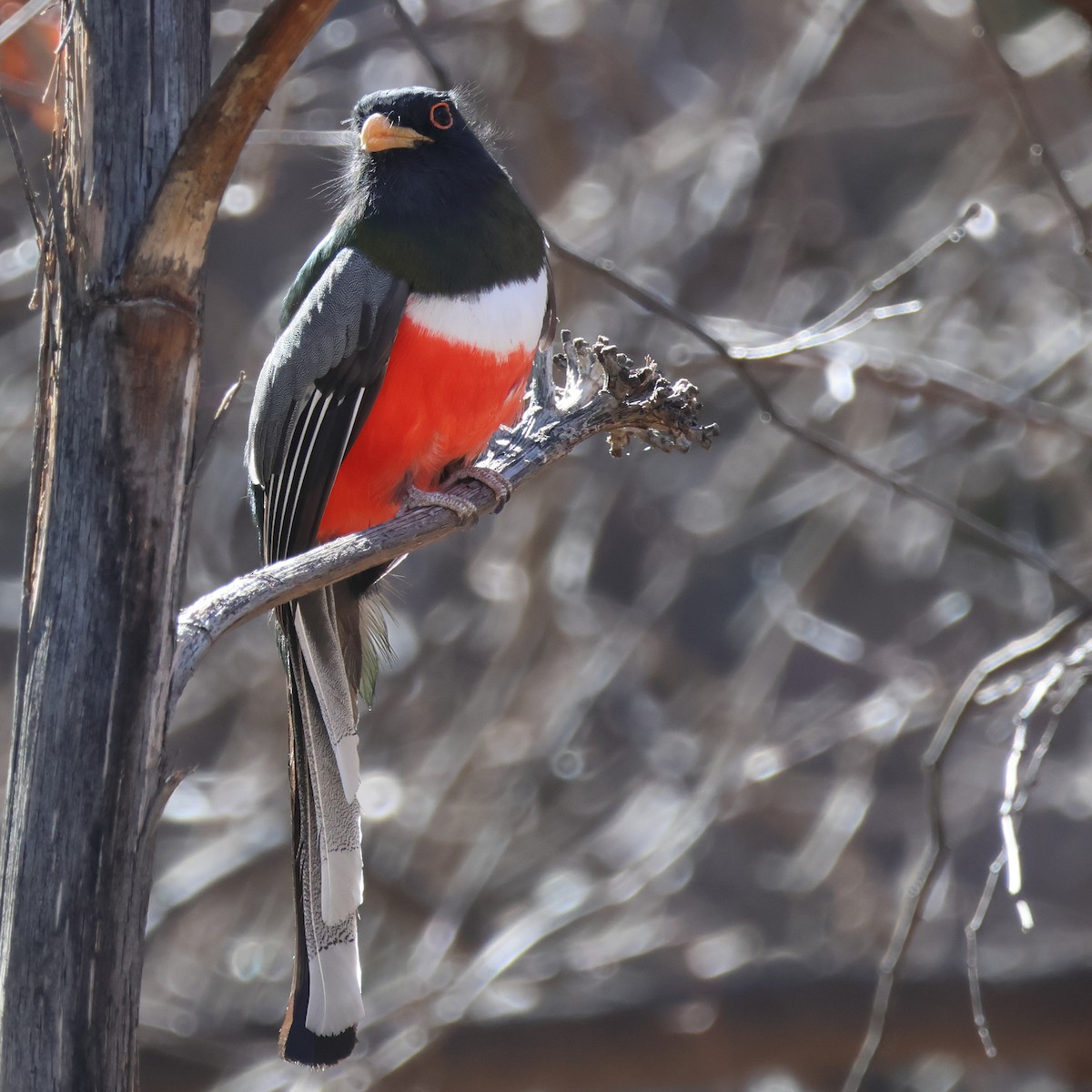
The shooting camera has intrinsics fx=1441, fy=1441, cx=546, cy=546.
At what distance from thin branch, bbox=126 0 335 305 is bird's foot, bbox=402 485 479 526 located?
3.48 ft

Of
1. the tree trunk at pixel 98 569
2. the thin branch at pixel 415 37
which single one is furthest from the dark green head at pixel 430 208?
the tree trunk at pixel 98 569

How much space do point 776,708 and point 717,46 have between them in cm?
342

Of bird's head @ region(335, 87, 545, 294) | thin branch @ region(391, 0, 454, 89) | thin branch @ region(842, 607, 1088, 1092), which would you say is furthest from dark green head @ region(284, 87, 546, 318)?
thin branch @ region(842, 607, 1088, 1092)

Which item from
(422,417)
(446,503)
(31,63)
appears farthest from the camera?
(31,63)

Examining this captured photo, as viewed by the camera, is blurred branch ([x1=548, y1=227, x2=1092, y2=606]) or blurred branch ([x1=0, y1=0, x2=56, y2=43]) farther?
blurred branch ([x1=548, y1=227, x2=1092, y2=606])

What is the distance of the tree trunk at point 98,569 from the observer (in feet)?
5.93

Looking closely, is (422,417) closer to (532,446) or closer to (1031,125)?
(532,446)

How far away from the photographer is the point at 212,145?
1.92 m

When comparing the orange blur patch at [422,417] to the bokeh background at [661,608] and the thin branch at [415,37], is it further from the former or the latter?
the bokeh background at [661,608]

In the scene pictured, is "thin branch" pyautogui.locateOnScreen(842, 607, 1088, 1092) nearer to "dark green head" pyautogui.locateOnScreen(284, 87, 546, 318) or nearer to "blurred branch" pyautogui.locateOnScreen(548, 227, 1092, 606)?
"blurred branch" pyautogui.locateOnScreen(548, 227, 1092, 606)

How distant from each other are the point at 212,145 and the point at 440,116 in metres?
1.68

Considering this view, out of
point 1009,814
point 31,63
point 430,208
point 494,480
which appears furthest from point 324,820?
point 31,63

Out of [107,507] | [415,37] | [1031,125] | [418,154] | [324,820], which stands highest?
[415,37]

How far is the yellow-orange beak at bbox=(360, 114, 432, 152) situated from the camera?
3.41 metres
